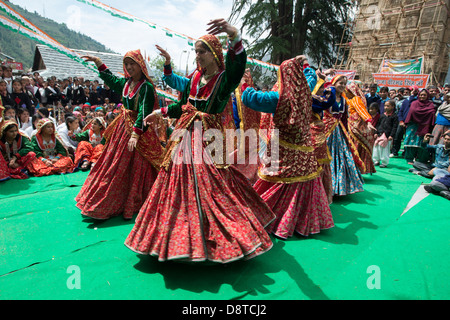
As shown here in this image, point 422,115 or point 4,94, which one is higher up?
point 422,115

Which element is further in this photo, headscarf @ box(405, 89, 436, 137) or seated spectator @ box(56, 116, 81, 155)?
headscarf @ box(405, 89, 436, 137)

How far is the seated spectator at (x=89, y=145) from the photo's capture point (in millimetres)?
5555

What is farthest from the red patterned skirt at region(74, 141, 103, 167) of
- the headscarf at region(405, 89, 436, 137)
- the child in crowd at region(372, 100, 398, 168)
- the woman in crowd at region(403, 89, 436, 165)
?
the headscarf at region(405, 89, 436, 137)

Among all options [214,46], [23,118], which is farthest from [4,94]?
[214,46]

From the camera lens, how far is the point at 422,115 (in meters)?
7.33

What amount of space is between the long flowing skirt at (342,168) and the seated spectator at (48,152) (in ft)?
15.4

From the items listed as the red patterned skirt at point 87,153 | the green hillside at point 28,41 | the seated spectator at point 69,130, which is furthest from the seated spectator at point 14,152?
the green hillside at point 28,41

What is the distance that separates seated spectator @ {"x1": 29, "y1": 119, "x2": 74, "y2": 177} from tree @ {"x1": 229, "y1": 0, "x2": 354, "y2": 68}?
459 inches

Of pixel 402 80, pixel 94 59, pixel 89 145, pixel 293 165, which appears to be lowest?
pixel 89 145

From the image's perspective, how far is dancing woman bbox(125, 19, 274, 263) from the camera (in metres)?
2.14

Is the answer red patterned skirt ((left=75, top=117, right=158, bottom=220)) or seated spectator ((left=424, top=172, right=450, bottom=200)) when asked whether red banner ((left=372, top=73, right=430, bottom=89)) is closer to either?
seated spectator ((left=424, top=172, right=450, bottom=200))

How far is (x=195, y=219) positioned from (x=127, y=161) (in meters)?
1.57

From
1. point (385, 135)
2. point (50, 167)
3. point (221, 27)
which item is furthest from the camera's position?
point (385, 135)

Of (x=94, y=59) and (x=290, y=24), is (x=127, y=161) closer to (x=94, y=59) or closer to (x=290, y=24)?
(x=94, y=59)
